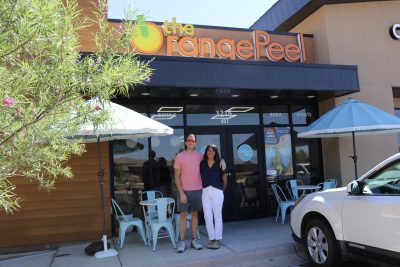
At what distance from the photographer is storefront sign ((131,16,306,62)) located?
29.3ft

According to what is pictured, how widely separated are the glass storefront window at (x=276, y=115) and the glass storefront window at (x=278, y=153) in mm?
183

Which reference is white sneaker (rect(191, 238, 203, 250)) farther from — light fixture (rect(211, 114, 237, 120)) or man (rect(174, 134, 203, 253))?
light fixture (rect(211, 114, 237, 120))

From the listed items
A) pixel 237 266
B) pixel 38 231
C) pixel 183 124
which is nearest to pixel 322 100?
pixel 183 124

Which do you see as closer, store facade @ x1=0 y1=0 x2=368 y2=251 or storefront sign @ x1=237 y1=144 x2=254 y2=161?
store facade @ x1=0 y1=0 x2=368 y2=251

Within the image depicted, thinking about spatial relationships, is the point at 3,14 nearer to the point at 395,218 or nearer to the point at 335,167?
the point at 395,218

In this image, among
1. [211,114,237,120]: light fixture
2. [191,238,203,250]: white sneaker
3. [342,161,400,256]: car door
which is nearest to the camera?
[342,161,400,256]: car door

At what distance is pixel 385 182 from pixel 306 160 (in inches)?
214

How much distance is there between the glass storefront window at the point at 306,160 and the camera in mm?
10148

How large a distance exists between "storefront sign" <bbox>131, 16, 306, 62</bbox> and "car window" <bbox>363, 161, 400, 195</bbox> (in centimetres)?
542

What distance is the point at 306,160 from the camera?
33.8ft

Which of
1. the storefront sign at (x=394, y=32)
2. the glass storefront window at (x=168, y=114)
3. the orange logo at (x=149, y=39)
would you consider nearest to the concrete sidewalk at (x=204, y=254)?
the glass storefront window at (x=168, y=114)

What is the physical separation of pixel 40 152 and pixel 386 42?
10.1 m

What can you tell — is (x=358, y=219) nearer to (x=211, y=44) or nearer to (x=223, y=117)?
(x=223, y=117)

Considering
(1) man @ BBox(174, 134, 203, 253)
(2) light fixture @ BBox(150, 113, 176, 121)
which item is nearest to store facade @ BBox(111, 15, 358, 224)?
(2) light fixture @ BBox(150, 113, 176, 121)
